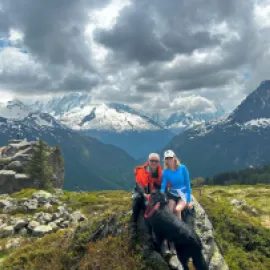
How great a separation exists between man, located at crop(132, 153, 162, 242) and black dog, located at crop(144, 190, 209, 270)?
859 mm

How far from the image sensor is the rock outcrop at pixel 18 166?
62.8 metres

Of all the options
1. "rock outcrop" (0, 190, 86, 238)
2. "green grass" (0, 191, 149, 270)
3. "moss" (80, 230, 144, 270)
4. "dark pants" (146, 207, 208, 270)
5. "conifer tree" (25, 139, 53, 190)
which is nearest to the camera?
"dark pants" (146, 207, 208, 270)

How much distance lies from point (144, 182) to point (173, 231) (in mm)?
2537

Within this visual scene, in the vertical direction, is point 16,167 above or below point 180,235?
below

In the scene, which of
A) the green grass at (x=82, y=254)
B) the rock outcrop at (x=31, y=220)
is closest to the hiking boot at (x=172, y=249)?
the green grass at (x=82, y=254)

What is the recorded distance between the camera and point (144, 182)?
12.8 metres

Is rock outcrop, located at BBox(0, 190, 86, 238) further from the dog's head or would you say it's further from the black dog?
the dog's head

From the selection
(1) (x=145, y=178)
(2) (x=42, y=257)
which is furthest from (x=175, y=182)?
(2) (x=42, y=257)

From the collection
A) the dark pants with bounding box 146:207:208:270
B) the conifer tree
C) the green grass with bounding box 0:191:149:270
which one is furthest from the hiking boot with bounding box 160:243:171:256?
the conifer tree

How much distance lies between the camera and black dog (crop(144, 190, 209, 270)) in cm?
1102

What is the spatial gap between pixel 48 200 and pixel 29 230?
14.2 m

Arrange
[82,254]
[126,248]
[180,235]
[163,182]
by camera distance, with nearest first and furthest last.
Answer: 1. [180,235]
2. [126,248]
3. [163,182]
4. [82,254]

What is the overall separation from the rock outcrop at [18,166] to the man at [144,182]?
2244 inches

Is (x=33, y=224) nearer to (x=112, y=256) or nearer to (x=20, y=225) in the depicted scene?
(x=20, y=225)
